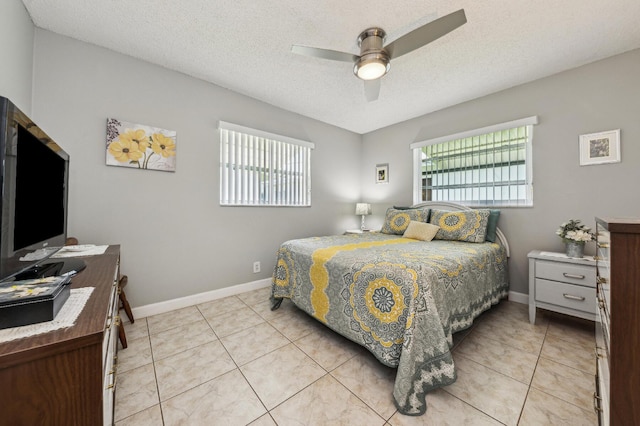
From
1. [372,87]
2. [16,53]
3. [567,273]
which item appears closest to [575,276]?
[567,273]

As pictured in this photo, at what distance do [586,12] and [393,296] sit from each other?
8.00ft

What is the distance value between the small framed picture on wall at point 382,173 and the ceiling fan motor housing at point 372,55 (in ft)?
7.38


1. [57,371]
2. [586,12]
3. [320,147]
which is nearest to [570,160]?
[586,12]

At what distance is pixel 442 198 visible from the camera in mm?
3342

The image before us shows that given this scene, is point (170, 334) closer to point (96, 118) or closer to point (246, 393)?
point (246, 393)

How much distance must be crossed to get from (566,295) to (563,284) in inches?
3.5

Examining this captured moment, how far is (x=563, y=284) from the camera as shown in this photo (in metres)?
1.99

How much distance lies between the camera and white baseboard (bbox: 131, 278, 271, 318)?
226 cm

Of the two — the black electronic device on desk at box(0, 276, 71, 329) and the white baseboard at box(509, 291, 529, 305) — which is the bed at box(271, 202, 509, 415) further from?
the black electronic device on desk at box(0, 276, 71, 329)

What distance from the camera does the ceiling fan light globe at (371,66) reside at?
5.76ft

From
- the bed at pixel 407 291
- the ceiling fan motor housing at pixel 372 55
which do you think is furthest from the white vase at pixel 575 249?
the ceiling fan motor housing at pixel 372 55

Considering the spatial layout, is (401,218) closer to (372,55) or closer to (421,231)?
(421,231)

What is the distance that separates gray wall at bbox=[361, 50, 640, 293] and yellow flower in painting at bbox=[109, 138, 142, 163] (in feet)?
12.3

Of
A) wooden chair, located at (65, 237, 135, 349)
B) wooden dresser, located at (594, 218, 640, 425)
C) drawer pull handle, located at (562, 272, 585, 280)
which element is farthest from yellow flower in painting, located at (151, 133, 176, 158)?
drawer pull handle, located at (562, 272, 585, 280)
